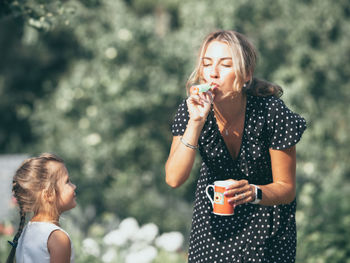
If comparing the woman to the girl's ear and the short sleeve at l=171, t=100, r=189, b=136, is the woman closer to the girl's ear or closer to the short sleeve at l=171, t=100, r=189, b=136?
the short sleeve at l=171, t=100, r=189, b=136

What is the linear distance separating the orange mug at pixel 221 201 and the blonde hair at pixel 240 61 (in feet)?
1.36

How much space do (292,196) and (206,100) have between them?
0.58 meters

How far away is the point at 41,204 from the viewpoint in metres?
2.46

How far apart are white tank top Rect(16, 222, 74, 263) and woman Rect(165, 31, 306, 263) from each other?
0.54 m

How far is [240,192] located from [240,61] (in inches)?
21.6

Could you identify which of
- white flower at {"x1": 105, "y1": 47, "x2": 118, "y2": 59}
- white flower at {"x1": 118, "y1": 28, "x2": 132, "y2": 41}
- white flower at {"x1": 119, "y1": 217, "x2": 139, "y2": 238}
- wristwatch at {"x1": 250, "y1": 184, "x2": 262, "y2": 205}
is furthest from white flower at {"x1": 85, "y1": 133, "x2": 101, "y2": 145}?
wristwatch at {"x1": 250, "y1": 184, "x2": 262, "y2": 205}

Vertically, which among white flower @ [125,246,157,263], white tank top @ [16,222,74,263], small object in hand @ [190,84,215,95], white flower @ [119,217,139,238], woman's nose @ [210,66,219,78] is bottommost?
white tank top @ [16,222,74,263]

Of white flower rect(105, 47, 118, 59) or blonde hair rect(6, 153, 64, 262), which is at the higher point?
white flower rect(105, 47, 118, 59)

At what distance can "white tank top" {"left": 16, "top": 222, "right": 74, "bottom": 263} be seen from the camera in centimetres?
236

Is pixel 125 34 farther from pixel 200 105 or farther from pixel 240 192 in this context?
pixel 240 192

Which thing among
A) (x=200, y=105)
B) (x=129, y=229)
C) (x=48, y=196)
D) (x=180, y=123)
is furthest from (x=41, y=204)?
(x=129, y=229)

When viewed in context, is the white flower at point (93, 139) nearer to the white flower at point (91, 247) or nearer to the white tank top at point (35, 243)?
the white flower at point (91, 247)

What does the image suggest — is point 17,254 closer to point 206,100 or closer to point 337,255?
point 206,100

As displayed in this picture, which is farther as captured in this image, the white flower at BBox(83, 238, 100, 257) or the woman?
the white flower at BBox(83, 238, 100, 257)
